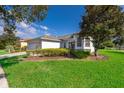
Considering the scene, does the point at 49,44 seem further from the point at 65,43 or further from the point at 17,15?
the point at 17,15

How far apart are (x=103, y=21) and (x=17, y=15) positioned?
30.3 ft

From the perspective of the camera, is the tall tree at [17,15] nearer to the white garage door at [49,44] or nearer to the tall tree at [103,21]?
the tall tree at [103,21]

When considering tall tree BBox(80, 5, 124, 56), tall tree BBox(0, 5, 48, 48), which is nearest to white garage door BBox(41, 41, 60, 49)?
tall tree BBox(80, 5, 124, 56)

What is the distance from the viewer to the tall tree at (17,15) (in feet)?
24.4

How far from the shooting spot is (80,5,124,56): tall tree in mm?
14289

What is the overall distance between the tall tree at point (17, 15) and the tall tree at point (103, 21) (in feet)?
23.8

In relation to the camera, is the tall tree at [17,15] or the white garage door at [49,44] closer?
the tall tree at [17,15]

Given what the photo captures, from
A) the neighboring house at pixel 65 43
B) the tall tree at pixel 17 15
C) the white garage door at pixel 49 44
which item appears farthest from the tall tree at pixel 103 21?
the white garage door at pixel 49 44

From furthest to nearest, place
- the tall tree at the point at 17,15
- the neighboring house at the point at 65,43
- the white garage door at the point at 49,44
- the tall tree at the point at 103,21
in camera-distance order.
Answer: the white garage door at the point at 49,44 → the neighboring house at the point at 65,43 → the tall tree at the point at 103,21 → the tall tree at the point at 17,15

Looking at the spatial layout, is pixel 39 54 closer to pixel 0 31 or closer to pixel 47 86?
pixel 0 31

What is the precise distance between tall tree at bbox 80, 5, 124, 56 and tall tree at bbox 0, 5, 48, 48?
285 inches

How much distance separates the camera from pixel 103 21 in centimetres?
1484

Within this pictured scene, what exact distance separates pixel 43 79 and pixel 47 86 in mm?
927

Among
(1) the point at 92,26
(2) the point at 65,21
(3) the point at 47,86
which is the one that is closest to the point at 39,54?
(2) the point at 65,21
